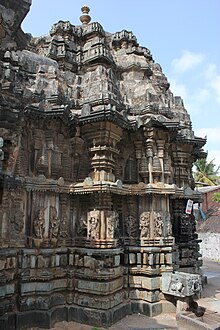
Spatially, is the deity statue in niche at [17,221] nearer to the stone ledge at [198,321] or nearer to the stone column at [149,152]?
the stone column at [149,152]

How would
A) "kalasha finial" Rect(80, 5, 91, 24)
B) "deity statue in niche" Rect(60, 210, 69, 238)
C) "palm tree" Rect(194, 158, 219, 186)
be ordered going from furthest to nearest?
"palm tree" Rect(194, 158, 219, 186) → "kalasha finial" Rect(80, 5, 91, 24) → "deity statue in niche" Rect(60, 210, 69, 238)

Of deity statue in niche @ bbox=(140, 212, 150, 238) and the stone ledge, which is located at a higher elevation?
deity statue in niche @ bbox=(140, 212, 150, 238)

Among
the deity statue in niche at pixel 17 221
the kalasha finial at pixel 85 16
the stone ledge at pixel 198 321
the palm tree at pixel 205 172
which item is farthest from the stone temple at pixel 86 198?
the palm tree at pixel 205 172

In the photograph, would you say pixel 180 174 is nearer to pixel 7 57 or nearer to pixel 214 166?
pixel 7 57

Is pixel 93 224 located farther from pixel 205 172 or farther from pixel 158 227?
pixel 205 172

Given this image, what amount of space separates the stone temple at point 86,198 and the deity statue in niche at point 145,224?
3 cm

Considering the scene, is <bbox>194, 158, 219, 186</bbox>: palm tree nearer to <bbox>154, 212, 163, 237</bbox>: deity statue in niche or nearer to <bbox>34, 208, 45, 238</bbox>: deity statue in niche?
<bbox>154, 212, 163, 237</bbox>: deity statue in niche

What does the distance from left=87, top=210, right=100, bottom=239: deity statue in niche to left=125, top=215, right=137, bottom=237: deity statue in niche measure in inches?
58.3

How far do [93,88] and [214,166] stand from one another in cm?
2936

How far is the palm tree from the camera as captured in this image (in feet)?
118

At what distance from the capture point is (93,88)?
403 inches

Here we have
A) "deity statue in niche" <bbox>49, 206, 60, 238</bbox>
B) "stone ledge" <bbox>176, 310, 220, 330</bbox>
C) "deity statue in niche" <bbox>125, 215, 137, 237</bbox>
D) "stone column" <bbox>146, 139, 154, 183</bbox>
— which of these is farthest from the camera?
"stone column" <bbox>146, 139, 154, 183</bbox>

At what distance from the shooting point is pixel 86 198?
973cm

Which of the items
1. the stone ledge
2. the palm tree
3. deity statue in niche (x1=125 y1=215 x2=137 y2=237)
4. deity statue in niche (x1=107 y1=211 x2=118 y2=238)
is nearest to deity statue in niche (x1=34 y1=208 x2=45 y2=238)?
deity statue in niche (x1=107 y1=211 x2=118 y2=238)
